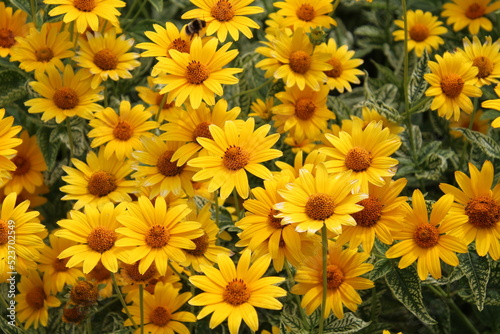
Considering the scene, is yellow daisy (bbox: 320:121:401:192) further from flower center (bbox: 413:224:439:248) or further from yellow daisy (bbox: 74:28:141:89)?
yellow daisy (bbox: 74:28:141:89)

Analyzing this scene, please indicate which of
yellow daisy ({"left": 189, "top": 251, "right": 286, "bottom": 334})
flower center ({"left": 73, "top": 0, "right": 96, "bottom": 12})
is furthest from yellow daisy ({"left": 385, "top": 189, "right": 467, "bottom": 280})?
flower center ({"left": 73, "top": 0, "right": 96, "bottom": 12})

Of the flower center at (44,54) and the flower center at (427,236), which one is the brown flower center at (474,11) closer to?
the flower center at (427,236)

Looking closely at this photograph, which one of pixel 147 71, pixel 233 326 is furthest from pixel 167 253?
pixel 147 71

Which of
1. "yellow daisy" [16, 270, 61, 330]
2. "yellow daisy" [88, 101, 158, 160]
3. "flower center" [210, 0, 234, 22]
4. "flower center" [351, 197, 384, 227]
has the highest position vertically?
"flower center" [210, 0, 234, 22]

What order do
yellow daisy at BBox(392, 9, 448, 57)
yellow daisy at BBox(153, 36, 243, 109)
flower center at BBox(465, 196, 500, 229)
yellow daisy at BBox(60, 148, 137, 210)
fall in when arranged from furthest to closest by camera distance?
1. yellow daisy at BBox(392, 9, 448, 57)
2. yellow daisy at BBox(60, 148, 137, 210)
3. yellow daisy at BBox(153, 36, 243, 109)
4. flower center at BBox(465, 196, 500, 229)

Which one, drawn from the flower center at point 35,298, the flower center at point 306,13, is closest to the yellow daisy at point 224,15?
the flower center at point 306,13

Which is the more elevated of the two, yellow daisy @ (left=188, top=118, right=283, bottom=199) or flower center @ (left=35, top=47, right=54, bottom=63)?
yellow daisy @ (left=188, top=118, right=283, bottom=199)

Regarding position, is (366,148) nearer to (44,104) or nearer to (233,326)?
(233,326)

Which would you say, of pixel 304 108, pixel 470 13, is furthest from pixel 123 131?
pixel 470 13
